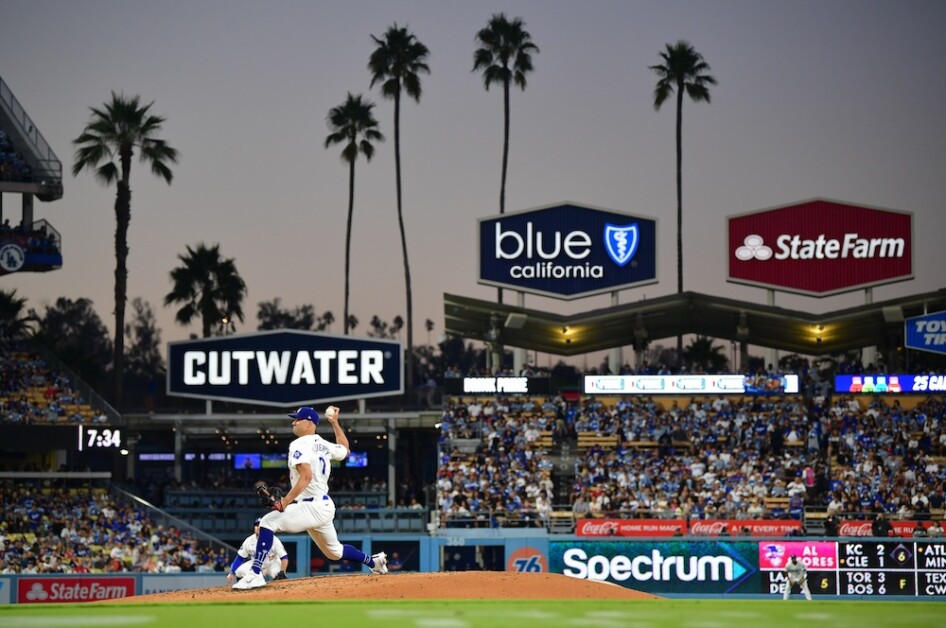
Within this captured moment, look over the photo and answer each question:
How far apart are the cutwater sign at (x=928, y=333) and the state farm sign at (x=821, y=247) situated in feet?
9.74

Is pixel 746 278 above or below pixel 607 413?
above

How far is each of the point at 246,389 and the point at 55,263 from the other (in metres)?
8.44

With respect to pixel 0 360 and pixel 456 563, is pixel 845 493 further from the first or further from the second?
pixel 0 360

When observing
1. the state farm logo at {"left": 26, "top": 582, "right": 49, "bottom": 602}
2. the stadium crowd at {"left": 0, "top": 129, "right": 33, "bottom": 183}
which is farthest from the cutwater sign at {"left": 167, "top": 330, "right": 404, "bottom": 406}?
the state farm logo at {"left": 26, "top": 582, "right": 49, "bottom": 602}

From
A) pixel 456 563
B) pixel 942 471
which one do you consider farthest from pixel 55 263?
pixel 942 471

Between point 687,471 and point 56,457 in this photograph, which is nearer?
point 687,471

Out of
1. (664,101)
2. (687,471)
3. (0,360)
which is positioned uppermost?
(664,101)

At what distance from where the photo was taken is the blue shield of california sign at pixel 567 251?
161 ft

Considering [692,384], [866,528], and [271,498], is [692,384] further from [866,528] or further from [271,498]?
[271,498]

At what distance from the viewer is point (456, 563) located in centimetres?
4188

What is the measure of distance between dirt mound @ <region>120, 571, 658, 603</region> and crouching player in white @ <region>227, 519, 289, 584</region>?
0.19 meters

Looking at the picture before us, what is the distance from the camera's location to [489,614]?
12.0 m

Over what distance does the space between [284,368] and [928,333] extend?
23296 mm

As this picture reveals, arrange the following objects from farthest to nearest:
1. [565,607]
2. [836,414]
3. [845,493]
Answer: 1. [836,414]
2. [845,493]
3. [565,607]
